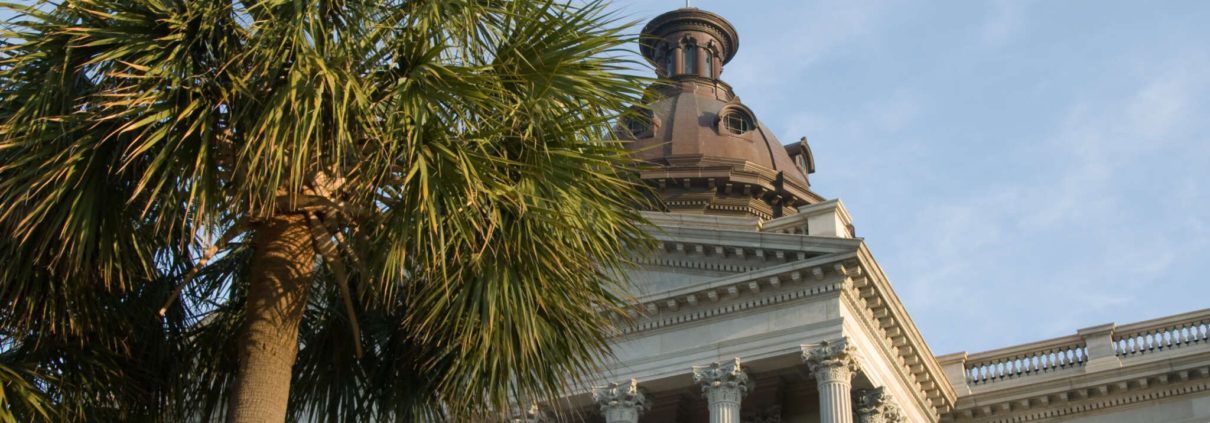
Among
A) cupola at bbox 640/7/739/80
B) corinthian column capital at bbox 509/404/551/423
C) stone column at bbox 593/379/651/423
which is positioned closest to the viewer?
corinthian column capital at bbox 509/404/551/423

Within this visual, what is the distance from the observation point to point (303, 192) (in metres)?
9.91

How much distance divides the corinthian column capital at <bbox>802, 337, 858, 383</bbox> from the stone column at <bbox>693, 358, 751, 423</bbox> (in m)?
1.36

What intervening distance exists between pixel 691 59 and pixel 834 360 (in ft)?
84.6

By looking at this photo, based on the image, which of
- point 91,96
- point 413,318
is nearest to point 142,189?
point 91,96

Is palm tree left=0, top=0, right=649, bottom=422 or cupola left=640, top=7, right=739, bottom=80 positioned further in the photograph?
cupola left=640, top=7, right=739, bottom=80

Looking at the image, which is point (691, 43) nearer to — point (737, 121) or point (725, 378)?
point (737, 121)

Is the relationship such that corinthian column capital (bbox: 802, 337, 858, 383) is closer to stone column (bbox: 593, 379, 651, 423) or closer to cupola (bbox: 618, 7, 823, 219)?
stone column (bbox: 593, 379, 651, 423)

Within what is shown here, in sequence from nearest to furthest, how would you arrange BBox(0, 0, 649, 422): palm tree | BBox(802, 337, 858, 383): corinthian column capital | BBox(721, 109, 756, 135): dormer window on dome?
BBox(0, 0, 649, 422): palm tree, BBox(802, 337, 858, 383): corinthian column capital, BBox(721, 109, 756, 135): dormer window on dome

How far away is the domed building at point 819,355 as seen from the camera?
25922mm

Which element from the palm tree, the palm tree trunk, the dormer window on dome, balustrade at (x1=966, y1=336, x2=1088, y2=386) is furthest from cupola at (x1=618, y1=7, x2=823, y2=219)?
the palm tree trunk

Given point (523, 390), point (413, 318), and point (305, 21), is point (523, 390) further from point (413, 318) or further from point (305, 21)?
point (305, 21)

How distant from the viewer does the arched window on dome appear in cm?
4934

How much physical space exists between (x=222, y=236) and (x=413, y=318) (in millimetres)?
1426

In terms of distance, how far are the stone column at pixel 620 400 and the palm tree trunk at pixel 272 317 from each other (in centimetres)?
1705
